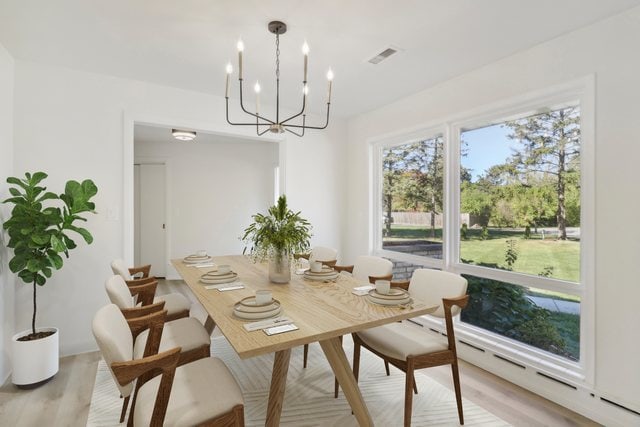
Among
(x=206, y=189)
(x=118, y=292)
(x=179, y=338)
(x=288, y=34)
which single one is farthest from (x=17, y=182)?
(x=206, y=189)

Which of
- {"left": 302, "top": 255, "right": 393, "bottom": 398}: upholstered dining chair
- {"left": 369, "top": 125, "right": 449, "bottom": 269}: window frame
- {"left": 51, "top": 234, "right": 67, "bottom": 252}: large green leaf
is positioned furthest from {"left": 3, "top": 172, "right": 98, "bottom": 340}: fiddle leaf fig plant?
{"left": 369, "top": 125, "right": 449, "bottom": 269}: window frame

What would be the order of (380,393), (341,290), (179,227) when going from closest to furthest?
(341,290)
(380,393)
(179,227)

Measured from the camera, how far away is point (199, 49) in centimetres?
253

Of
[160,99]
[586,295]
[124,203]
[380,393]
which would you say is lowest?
[380,393]

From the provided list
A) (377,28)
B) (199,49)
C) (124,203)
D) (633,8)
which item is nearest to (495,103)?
(633,8)

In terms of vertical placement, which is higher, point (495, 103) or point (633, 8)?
point (633, 8)

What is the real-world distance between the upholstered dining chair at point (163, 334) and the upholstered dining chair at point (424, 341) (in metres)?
1.02

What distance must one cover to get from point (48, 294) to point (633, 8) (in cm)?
475

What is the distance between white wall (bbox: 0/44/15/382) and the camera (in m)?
2.47

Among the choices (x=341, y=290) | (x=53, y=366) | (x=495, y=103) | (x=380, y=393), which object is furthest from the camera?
(x=495, y=103)

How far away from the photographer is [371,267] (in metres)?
2.88

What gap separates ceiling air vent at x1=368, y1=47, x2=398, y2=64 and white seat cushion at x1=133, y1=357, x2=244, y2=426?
8.08 feet

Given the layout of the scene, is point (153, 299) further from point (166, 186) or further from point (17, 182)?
point (166, 186)

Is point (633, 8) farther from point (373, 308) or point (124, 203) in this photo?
A: point (124, 203)
